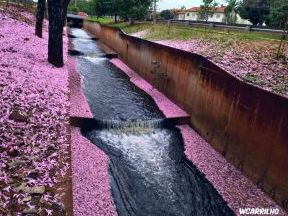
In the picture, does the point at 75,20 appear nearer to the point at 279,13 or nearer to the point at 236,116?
the point at 279,13

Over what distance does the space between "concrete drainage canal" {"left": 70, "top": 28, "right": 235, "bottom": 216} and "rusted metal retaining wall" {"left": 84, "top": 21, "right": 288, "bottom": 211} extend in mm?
1571

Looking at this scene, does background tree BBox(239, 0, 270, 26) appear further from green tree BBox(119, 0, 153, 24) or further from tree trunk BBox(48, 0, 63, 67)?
tree trunk BBox(48, 0, 63, 67)

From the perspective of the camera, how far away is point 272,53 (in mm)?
16547

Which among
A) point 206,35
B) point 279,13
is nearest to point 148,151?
point 206,35

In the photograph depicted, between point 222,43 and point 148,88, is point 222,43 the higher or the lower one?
the higher one

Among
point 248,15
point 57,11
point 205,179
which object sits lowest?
point 205,179

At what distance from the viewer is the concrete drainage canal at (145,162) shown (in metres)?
9.04

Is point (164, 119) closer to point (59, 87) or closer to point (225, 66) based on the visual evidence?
point (225, 66)

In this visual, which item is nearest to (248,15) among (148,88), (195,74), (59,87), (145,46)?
(145,46)

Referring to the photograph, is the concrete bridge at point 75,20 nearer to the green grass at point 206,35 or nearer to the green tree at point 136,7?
the green tree at point 136,7

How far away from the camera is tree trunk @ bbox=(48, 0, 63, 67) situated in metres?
16.7

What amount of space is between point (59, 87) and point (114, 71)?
1338cm

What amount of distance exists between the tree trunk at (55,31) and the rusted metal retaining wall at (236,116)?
7.19 metres

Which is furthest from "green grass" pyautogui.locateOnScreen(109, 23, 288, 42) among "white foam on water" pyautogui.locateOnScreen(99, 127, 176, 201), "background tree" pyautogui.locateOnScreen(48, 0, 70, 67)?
"background tree" pyautogui.locateOnScreen(48, 0, 70, 67)
